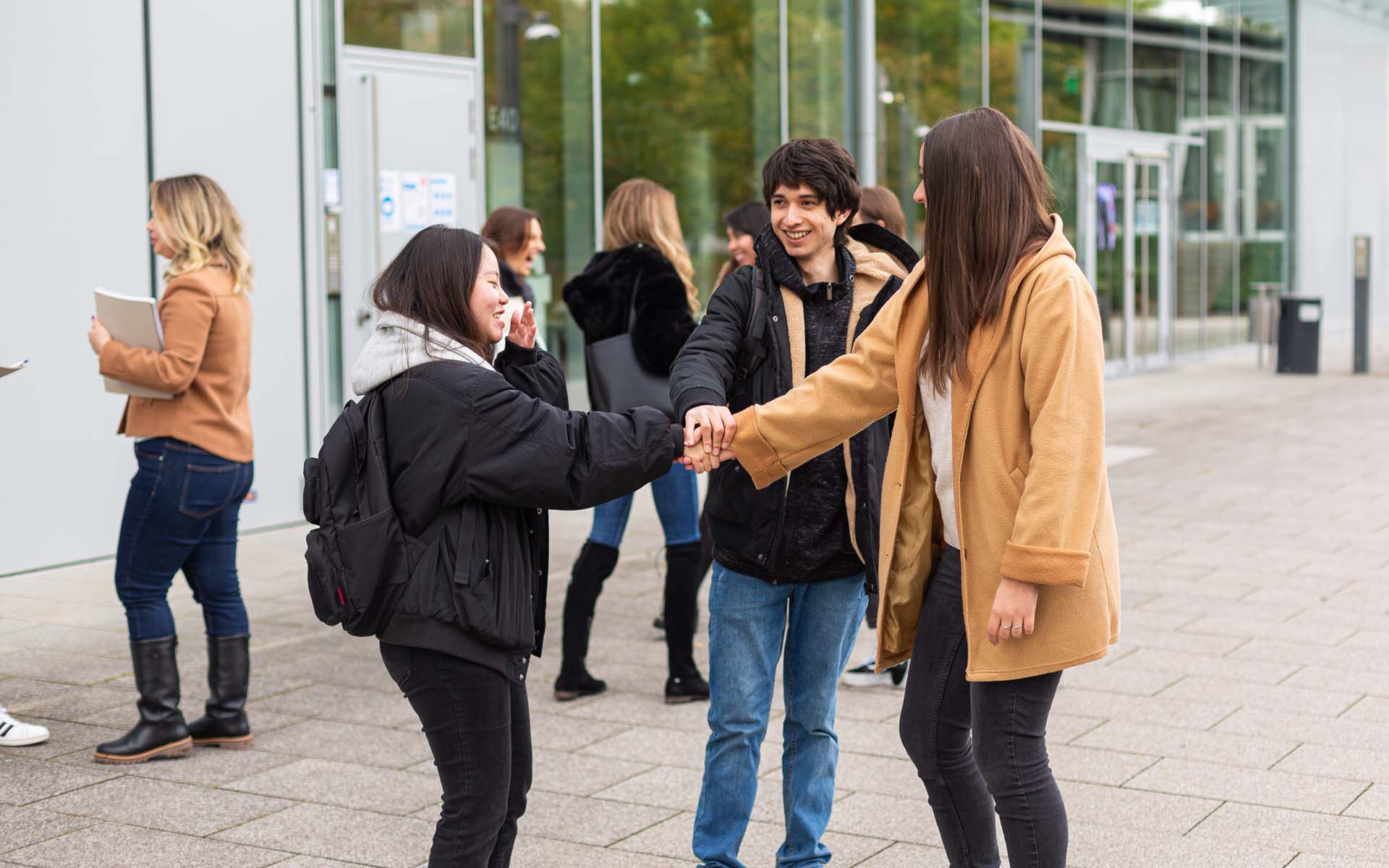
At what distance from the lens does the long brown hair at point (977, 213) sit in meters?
3.05

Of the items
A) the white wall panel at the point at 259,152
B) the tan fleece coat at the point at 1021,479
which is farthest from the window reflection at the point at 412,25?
the tan fleece coat at the point at 1021,479

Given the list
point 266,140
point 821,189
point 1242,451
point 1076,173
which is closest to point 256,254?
point 266,140

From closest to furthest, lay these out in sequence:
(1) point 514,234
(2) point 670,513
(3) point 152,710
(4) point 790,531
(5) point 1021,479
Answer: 1. (5) point 1021,479
2. (4) point 790,531
3. (3) point 152,710
4. (2) point 670,513
5. (1) point 514,234

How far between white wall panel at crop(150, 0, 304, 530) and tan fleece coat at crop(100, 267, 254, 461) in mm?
4151

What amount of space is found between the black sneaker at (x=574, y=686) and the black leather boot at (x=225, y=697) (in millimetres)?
1154

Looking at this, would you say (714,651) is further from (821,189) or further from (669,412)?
(669,412)

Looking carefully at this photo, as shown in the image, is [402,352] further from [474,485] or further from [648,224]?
[648,224]

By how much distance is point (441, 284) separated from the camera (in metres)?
3.21

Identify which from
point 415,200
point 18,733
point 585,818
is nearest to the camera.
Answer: point 585,818

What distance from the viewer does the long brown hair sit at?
3055 millimetres

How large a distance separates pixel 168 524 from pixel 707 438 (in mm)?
2201

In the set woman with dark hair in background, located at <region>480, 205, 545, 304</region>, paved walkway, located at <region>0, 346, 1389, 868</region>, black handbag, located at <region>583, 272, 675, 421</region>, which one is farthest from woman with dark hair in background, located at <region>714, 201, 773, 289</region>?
paved walkway, located at <region>0, 346, 1389, 868</region>

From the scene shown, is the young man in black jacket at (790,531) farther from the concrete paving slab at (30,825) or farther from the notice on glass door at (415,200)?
the notice on glass door at (415,200)

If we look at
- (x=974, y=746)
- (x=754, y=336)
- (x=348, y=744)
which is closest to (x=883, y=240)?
(x=754, y=336)
